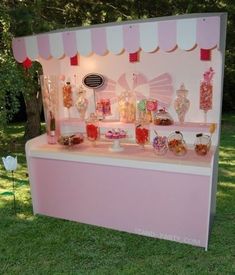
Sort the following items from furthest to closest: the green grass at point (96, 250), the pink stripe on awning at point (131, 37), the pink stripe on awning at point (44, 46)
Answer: the pink stripe on awning at point (44, 46) → the pink stripe on awning at point (131, 37) → the green grass at point (96, 250)

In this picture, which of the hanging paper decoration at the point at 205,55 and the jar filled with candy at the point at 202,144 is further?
the hanging paper decoration at the point at 205,55

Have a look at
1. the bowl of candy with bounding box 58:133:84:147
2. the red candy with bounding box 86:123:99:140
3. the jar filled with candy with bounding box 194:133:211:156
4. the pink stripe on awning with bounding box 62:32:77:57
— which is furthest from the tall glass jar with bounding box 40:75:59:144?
the jar filled with candy with bounding box 194:133:211:156

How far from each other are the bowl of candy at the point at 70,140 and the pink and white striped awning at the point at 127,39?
0.72m

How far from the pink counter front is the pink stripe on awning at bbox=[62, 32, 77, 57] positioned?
0.81m

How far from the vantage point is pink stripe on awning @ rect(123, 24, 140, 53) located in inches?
97.6

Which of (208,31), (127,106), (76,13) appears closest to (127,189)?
(127,106)

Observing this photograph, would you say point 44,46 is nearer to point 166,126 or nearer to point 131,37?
point 131,37

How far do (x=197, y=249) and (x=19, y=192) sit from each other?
2.07 metres

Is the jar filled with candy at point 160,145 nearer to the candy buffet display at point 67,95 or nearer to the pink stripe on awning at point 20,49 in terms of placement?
the candy buffet display at point 67,95

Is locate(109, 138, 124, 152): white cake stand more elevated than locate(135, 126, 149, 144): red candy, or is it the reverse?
locate(135, 126, 149, 144): red candy

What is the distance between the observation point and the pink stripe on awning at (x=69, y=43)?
272 cm

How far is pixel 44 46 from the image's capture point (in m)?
2.87

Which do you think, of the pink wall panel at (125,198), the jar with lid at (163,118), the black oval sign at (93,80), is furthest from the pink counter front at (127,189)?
the black oval sign at (93,80)

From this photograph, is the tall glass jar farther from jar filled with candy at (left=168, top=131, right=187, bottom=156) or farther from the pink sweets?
the pink sweets
